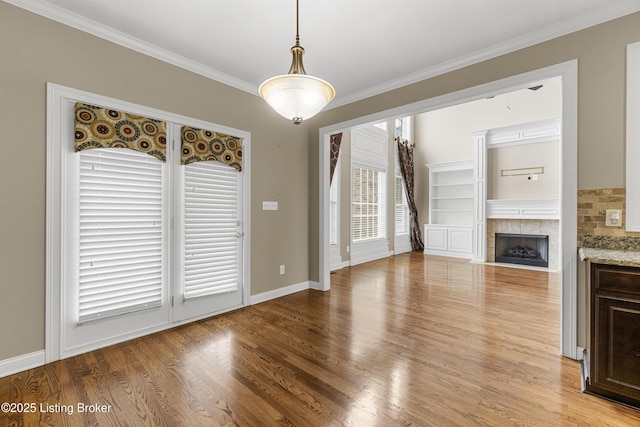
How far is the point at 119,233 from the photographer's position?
2703mm

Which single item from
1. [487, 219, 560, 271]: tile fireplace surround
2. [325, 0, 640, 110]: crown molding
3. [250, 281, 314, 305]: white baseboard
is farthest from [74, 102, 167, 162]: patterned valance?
[487, 219, 560, 271]: tile fireplace surround

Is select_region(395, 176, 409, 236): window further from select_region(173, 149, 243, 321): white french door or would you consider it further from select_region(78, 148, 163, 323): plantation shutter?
select_region(78, 148, 163, 323): plantation shutter

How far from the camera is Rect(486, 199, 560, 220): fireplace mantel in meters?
5.90

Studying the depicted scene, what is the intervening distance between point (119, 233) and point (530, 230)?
7397 mm

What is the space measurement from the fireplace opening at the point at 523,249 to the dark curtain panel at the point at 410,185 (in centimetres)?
215

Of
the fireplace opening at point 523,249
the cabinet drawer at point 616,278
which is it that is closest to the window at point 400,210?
the fireplace opening at point 523,249

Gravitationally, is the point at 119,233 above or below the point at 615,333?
above

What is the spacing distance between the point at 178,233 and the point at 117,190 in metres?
0.71

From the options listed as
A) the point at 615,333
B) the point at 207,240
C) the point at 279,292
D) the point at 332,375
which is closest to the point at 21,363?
the point at 207,240

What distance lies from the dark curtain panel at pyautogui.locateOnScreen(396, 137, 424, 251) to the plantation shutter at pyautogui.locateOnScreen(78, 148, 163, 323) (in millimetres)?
6369

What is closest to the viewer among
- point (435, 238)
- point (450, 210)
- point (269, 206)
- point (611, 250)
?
point (611, 250)

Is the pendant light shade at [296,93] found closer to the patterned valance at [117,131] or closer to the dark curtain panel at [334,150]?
the patterned valance at [117,131]

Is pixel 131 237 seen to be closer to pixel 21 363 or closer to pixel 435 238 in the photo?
pixel 21 363

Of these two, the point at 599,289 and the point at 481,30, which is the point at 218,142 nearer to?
the point at 481,30
